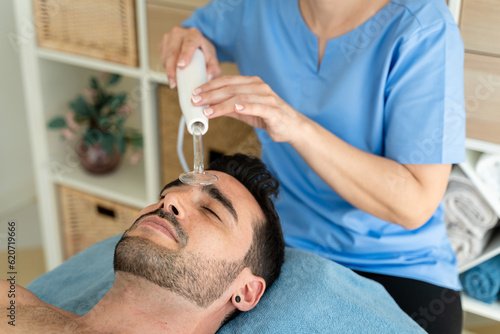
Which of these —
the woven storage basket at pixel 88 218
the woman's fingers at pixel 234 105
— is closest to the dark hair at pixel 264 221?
the woman's fingers at pixel 234 105

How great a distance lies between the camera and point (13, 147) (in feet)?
9.43

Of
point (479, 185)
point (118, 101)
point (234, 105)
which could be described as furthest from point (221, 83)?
point (118, 101)

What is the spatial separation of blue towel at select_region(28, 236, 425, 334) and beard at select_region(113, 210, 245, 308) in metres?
0.10

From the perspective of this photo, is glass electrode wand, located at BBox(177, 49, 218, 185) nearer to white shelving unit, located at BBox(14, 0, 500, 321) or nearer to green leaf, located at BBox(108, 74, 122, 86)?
white shelving unit, located at BBox(14, 0, 500, 321)

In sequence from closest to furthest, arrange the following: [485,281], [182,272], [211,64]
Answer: [182,272], [211,64], [485,281]

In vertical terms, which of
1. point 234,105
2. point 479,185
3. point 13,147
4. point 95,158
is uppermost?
point 234,105

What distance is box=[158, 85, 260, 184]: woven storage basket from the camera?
1.92 meters

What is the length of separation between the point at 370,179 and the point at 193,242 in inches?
15.5

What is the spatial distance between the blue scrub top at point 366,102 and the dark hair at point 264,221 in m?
0.15

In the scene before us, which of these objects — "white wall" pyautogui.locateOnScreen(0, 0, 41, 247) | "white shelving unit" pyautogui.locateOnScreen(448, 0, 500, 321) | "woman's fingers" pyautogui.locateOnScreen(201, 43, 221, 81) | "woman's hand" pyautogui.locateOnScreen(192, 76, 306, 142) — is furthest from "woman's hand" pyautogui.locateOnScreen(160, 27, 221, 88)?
"white wall" pyautogui.locateOnScreen(0, 0, 41, 247)

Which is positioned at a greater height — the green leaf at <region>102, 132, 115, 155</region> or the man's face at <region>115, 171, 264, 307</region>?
the man's face at <region>115, 171, 264, 307</region>

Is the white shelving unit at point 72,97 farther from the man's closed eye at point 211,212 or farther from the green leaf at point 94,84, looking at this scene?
the man's closed eye at point 211,212

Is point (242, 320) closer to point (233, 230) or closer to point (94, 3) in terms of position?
point (233, 230)

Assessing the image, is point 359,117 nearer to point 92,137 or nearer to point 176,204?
point 176,204
